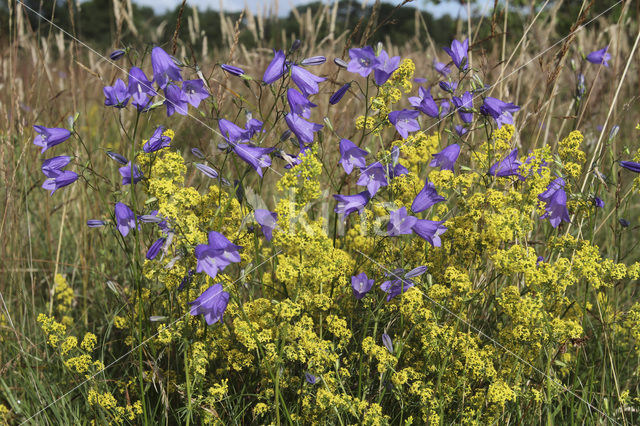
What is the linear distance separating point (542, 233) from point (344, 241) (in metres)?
1.24

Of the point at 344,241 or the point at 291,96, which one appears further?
the point at 344,241

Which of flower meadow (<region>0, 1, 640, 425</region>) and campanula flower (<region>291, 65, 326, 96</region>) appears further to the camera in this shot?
campanula flower (<region>291, 65, 326, 96</region>)

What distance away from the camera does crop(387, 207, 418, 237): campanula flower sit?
181 centimetres

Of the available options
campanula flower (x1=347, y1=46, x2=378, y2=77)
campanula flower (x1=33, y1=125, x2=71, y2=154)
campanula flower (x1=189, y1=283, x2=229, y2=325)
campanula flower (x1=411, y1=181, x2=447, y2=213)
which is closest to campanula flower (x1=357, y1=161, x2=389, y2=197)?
campanula flower (x1=411, y1=181, x2=447, y2=213)

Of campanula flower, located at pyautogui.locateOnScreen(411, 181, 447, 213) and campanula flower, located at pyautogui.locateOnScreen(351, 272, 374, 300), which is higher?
campanula flower, located at pyautogui.locateOnScreen(411, 181, 447, 213)

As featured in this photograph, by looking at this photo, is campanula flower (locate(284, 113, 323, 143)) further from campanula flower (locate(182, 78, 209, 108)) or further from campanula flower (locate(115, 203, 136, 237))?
campanula flower (locate(115, 203, 136, 237))

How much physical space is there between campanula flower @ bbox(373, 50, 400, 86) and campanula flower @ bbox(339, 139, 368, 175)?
254 millimetres

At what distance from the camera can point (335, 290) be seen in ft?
7.23

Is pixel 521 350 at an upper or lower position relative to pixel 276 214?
lower

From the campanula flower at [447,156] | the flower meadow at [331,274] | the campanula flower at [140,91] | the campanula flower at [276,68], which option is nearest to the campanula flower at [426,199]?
the flower meadow at [331,274]

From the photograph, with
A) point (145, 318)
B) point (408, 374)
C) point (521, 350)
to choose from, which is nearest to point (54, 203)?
point (145, 318)

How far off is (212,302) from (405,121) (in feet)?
3.36

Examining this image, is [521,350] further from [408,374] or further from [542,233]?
[542,233]

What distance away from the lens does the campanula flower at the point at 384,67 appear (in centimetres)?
197
